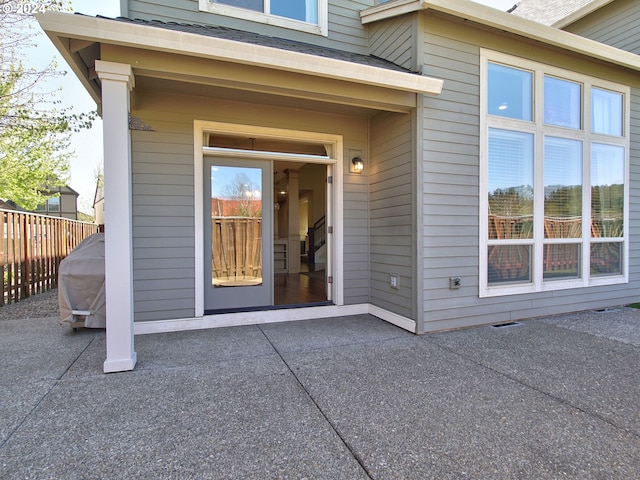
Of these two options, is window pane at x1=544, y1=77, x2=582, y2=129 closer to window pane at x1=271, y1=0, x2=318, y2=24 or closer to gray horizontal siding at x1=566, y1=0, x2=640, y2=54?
gray horizontal siding at x1=566, y1=0, x2=640, y2=54

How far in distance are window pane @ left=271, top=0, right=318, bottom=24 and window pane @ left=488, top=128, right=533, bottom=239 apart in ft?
9.43

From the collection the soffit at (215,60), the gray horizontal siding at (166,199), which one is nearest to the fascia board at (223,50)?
the soffit at (215,60)

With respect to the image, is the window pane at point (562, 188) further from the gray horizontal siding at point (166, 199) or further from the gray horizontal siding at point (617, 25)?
the gray horizontal siding at point (166, 199)

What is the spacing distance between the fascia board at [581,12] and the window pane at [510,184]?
3.94 m

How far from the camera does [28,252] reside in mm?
5918

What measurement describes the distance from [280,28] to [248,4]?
1.61 feet

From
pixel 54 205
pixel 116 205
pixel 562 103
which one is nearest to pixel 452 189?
pixel 562 103

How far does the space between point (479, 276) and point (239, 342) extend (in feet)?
9.38

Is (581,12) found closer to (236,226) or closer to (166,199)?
(236,226)

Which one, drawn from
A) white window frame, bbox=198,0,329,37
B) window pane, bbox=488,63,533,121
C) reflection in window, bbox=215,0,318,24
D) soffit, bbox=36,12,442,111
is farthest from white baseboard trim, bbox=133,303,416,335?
reflection in window, bbox=215,0,318,24

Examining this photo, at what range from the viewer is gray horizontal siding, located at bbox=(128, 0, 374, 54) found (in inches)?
157

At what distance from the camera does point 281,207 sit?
968 cm

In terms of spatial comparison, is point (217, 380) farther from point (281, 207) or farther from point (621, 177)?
point (281, 207)
